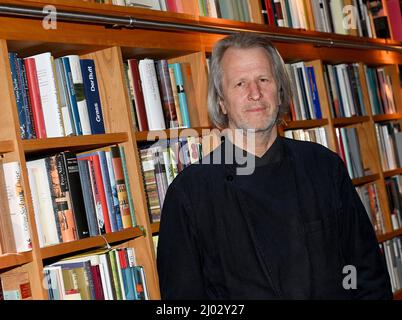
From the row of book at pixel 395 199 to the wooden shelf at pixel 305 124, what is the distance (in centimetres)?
78

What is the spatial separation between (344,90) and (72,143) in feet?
6.84

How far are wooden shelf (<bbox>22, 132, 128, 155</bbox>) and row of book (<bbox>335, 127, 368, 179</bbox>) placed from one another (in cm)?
172

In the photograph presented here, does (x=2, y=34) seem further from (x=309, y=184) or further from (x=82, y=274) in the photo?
(x=309, y=184)

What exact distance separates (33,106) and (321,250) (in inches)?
38.7

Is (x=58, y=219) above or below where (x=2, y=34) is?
below

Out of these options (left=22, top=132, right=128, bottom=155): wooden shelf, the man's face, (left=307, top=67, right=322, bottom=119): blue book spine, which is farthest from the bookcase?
the man's face

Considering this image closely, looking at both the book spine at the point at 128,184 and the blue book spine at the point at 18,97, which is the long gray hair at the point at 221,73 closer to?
the book spine at the point at 128,184

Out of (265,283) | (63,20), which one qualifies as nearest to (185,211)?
(265,283)

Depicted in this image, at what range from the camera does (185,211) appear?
2.34 meters

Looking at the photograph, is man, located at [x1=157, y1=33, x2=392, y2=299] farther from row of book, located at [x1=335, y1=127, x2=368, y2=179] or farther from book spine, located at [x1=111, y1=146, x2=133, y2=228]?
row of book, located at [x1=335, y1=127, x2=368, y2=179]

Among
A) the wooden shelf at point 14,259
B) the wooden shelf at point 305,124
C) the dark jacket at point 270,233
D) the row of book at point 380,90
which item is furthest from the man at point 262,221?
the row of book at point 380,90

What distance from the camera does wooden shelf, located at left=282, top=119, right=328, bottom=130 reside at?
12.0ft

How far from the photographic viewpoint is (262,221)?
2322 millimetres
